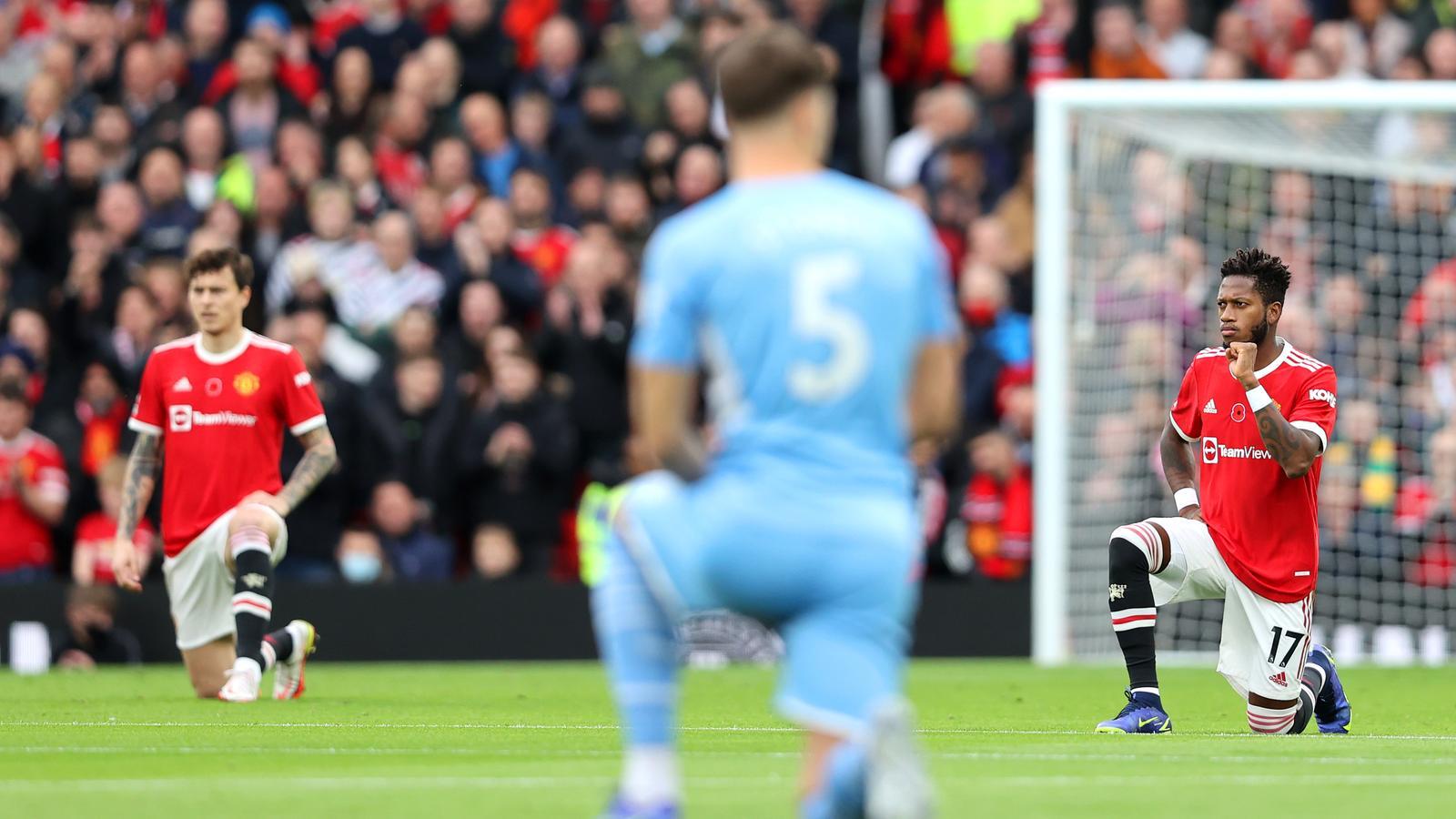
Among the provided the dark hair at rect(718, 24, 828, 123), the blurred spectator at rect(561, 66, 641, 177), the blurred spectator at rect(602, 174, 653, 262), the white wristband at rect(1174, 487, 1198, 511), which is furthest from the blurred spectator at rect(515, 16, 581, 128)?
the dark hair at rect(718, 24, 828, 123)

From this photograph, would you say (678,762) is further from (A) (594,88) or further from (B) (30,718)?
(A) (594,88)

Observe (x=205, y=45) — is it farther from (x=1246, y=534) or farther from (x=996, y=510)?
(x=1246, y=534)

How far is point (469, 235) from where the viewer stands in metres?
18.2

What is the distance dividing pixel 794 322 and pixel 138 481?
7.51m

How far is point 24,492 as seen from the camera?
17.0 m

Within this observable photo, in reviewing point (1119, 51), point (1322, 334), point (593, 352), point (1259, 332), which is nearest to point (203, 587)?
point (1259, 332)

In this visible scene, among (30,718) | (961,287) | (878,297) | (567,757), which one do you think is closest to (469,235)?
(961,287)

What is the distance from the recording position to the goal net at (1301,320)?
17531 millimetres

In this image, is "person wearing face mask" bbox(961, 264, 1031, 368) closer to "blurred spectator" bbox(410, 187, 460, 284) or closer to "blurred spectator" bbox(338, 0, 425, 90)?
"blurred spectator" bbox(410, 187, 460, 284)

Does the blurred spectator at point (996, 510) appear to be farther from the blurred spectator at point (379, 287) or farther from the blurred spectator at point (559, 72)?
the blurred spectator at point (559, 72)

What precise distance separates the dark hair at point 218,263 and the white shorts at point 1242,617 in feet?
15.6

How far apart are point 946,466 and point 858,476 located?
41.7ft

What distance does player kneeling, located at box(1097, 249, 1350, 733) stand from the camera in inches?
388

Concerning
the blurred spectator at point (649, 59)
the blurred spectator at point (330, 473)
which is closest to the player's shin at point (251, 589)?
the blurred spectator at point (330, 473)
